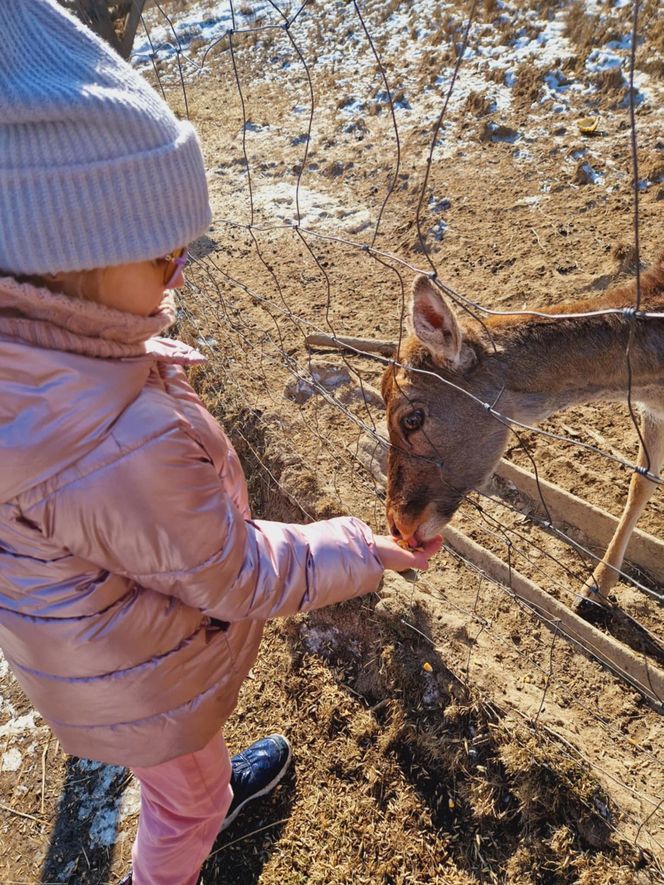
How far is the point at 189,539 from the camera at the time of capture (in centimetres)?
160

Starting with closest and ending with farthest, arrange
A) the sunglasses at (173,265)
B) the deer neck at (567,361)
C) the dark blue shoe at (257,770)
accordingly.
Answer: the sunglasses at (173,265) → the dark blue shoe at (257,770) → the deer neck at (567,361)

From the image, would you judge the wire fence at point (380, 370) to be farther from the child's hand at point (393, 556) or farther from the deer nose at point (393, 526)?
the child's hand at point (393, 556)

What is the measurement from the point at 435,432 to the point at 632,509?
1.42 metres

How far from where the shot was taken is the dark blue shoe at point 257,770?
2.76 metres

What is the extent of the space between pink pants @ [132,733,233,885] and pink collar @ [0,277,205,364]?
1301 millimetres

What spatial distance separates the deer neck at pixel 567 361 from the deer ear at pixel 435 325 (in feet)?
0.69

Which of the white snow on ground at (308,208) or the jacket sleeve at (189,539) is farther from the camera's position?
the white snow on ground at (308,208)

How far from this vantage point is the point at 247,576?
176 centimetres

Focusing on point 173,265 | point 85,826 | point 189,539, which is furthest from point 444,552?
point 173,265

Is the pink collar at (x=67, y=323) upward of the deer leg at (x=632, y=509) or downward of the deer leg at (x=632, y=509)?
upward

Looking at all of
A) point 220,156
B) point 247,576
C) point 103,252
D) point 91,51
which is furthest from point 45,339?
point 220,156

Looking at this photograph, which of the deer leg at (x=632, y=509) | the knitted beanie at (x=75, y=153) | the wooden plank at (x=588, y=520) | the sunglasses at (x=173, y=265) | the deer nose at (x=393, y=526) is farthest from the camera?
the wooden plank at (x=588, y=520)

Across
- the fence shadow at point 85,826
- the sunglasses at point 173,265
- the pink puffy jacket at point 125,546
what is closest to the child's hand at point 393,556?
the pink puffy jacket at point 125,546

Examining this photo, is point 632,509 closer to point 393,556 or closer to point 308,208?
point 393,556
